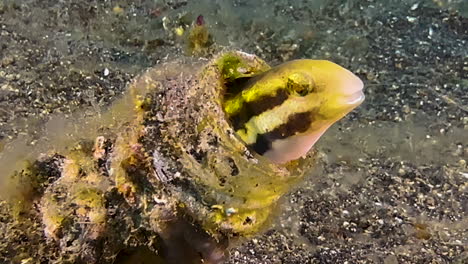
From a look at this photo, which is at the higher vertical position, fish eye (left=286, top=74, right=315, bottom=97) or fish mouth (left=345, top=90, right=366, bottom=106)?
fish eye (left=286, top=74, right=315, bottom=97)

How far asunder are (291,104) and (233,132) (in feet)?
0.53

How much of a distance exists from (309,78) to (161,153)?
42cm

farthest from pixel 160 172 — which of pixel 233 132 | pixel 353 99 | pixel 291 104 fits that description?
pixel 353 99

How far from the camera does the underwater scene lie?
1470 millimetres

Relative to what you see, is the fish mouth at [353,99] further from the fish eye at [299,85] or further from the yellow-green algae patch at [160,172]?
the yellow-green algae patch at [160,172]

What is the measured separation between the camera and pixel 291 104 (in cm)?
143

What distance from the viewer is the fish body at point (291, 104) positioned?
1.41 metres

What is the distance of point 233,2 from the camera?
12.9 ft

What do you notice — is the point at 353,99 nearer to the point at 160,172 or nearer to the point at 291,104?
the point at 291,104

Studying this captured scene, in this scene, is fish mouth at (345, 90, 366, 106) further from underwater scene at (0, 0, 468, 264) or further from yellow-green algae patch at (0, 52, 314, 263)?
yellow-green algae patch at (0, 52, 314, 263)

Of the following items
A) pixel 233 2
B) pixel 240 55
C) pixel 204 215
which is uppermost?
pixel 240 55

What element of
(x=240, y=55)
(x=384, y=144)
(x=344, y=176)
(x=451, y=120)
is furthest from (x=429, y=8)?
(x=240, y=55)

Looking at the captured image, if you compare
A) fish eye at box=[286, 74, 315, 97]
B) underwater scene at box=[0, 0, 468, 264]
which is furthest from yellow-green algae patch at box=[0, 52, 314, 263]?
fish eye at box=[286, 74, 315, 97]

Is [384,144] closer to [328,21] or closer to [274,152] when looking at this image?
[328,21]
